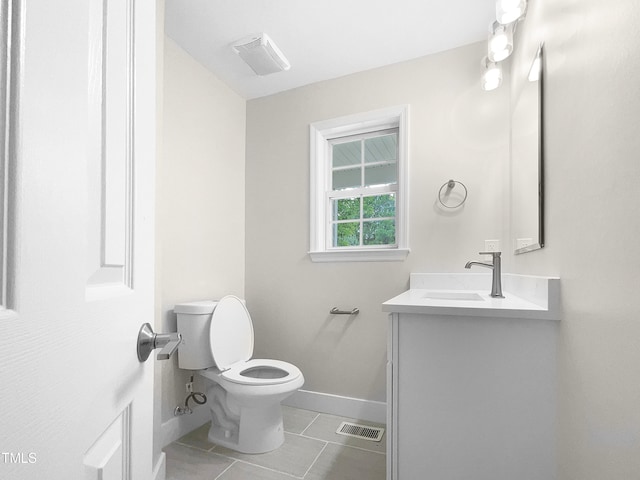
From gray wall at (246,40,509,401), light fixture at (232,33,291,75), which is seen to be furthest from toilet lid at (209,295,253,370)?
light fixture at (232,33,291,75)

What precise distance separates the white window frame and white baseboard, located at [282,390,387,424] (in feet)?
3.18

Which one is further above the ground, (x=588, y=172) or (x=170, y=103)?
(x=170, y=103)

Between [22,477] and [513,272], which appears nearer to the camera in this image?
[22,477]

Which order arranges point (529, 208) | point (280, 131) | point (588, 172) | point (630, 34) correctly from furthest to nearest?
point (280, 131) < point (529, 208) < point (588, 172) < point (630, 34)

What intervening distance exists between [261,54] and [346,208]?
1210mm

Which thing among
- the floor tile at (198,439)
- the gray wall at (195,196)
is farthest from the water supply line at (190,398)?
the floor tile at (198,439)

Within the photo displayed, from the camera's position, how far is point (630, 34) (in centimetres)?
65

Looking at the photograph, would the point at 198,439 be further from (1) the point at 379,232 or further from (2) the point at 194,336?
(1) the point at 379,232

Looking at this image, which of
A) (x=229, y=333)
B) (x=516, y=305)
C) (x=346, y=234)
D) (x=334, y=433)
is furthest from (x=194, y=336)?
(x=516, y=305)

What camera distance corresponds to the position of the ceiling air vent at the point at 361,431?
193 centimetres

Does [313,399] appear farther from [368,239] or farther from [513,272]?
[513,272]

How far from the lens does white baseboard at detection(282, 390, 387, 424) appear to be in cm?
213

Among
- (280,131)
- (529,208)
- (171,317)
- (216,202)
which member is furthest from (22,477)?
(280,131)

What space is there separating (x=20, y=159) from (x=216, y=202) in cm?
216
